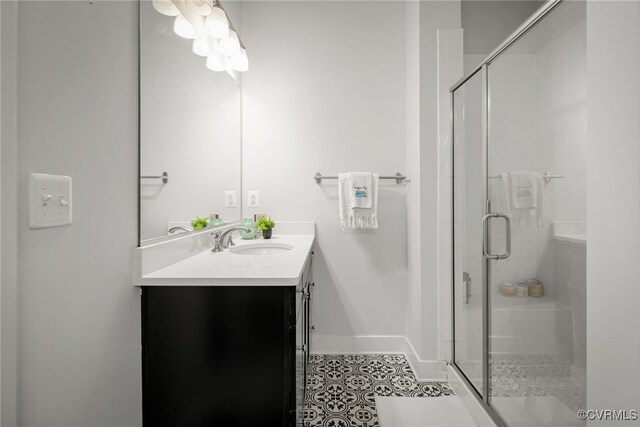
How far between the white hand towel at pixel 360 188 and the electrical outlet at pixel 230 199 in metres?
0.79

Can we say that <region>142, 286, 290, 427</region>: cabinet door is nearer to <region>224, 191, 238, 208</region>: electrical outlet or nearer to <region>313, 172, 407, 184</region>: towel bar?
<region>224, 191, 238, 208</region>: electrical outlet

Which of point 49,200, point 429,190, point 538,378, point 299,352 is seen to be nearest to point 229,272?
point 299,352

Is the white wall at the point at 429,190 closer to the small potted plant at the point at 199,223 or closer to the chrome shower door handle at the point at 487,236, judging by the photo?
the chrome shower door handle at the point at 487,236

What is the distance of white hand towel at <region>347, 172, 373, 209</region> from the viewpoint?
226 centimetres

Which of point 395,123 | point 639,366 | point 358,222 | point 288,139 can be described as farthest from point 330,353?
point 639,366

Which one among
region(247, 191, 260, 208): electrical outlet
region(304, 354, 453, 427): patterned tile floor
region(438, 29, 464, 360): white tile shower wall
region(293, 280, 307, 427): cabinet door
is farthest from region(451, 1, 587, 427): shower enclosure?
region(247, 191, 260, 208): electrical outlet

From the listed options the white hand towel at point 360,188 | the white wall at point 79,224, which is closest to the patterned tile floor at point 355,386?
the white wall at point 79,224

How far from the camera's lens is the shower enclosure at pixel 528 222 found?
1.08 m

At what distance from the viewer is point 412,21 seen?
220 cm

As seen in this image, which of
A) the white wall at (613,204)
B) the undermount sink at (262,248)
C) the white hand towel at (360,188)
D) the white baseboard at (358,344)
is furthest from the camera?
the white baseboard at (358,344)

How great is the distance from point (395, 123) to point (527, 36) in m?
1.16

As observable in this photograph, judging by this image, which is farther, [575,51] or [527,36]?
[527,36]

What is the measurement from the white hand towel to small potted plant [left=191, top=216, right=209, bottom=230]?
0.97 meters

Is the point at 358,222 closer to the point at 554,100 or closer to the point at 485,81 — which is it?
the point at 485,81
